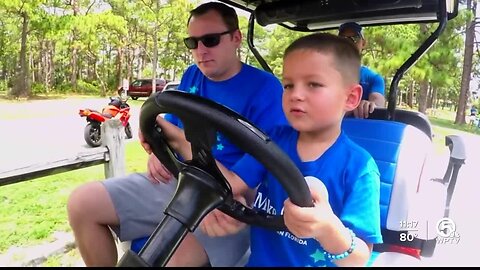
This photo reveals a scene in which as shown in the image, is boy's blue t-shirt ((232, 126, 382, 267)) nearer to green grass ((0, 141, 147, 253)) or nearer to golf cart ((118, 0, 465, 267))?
golf cart ((118, 0, 465, 267))

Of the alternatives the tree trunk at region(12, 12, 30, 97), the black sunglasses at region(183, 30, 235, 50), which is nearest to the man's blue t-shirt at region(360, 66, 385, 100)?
the black sunglasses at region(183, 30, 235, 50)

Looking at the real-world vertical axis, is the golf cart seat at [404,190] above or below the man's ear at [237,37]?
below

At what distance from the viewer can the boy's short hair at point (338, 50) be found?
0.85m

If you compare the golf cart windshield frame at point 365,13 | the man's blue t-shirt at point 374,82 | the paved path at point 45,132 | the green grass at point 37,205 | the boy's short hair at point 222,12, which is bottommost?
the green grass at point 37,205

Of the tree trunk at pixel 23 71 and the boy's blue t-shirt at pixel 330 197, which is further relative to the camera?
the tree trunk at pixel 23 71

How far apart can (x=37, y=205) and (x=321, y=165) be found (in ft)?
9.21

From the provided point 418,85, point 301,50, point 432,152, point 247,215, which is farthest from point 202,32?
point 418,85

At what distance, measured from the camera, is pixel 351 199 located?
82cm

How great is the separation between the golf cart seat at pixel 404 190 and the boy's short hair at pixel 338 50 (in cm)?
47

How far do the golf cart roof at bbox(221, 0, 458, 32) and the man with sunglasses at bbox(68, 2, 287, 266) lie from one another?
1.23 feet

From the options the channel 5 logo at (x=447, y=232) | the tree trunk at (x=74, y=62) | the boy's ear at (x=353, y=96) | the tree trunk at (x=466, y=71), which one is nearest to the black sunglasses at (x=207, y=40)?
the boy's ear at (x=353, y=96)

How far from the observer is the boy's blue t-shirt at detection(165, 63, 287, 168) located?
1.13 metres

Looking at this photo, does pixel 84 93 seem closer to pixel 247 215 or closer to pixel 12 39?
pixel 12 39

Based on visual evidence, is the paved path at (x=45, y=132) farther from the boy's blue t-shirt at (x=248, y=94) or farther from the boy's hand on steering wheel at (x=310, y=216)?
the boy's hand on steering wheel at (x=310, y=216)
